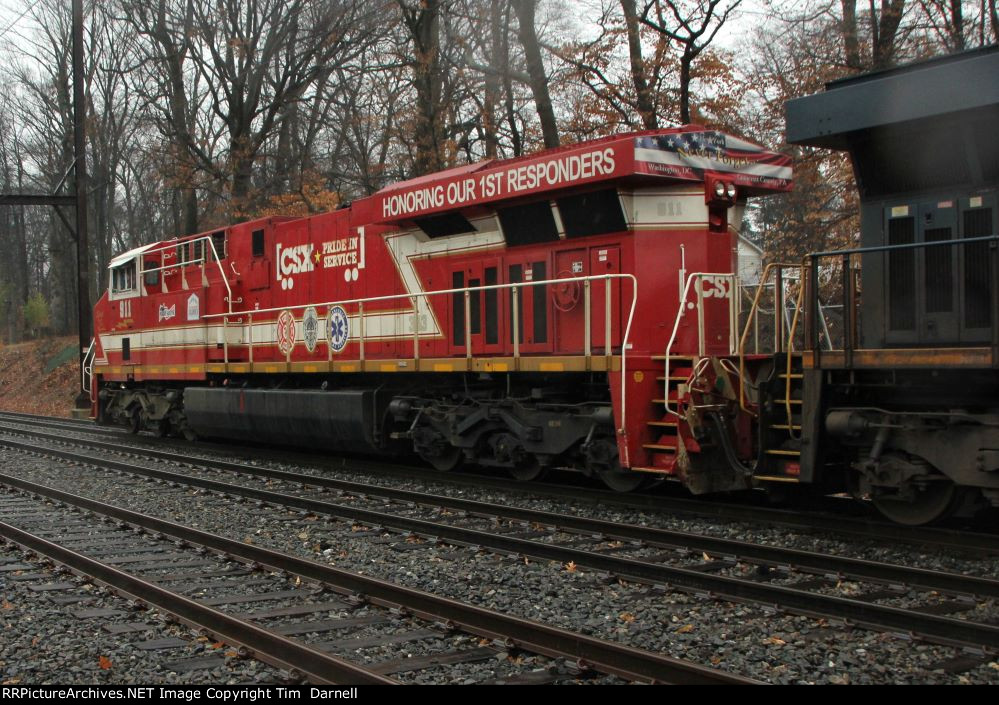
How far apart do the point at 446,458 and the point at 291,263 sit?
456 cm

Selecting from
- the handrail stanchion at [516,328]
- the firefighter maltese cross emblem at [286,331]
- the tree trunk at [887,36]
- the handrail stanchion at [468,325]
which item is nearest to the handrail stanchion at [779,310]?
the handrail stanchion at [516,328]

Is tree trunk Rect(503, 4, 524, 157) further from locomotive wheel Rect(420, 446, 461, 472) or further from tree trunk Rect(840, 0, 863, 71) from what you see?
locomotive wheel Rect(420, 446, 461, 472)

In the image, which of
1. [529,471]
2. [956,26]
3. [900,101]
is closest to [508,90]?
[956,26]

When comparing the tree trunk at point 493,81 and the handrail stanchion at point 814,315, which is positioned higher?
the tree trunk at point 493,81

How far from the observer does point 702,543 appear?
757 cm

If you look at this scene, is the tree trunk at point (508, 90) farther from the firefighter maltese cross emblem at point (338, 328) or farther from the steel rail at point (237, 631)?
the steel rail at point (237, 631)

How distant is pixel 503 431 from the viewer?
1119 centimetres

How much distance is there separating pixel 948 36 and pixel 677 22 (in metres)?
4.91

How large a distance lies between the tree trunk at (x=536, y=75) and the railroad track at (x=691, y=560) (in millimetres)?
11552

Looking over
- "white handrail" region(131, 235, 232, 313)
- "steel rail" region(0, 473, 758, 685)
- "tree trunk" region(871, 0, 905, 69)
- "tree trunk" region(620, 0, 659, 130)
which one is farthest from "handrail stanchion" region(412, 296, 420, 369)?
"tree trunk" region(871, 0, 905, 69)

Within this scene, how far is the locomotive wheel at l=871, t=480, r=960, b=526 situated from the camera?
7.34 m

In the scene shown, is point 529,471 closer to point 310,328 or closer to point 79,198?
point 310,328

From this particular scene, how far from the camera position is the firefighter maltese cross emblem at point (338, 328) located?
13.3 metres

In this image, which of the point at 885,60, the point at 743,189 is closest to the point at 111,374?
the point at 743,189
